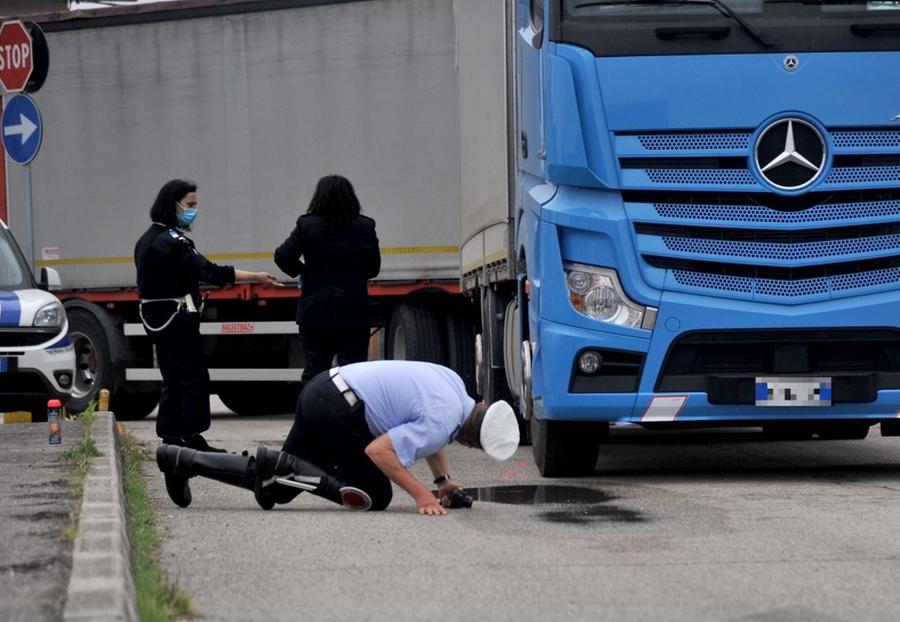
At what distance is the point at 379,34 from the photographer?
16.5m

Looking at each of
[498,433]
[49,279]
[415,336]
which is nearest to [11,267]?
[49,279]

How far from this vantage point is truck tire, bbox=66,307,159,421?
1806 cm

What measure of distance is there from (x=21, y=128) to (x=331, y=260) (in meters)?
4.36

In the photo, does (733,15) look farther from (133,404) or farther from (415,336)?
(133,404)

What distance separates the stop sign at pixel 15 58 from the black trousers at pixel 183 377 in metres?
4.22

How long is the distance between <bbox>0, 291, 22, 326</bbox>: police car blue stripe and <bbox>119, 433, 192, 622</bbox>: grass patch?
458 centimetres

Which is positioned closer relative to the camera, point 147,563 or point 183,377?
point 147,563

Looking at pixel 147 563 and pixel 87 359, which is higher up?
pixel 147 563

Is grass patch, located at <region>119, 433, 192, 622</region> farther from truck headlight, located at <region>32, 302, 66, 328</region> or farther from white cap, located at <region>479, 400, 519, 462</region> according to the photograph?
truck headlight, located at <region>32, 302, 66, 328</region>

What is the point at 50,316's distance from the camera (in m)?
15.1

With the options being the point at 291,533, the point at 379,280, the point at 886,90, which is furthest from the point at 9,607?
the point at 379,280

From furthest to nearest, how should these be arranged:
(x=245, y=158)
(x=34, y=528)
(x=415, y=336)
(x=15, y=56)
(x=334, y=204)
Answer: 1. (x=245, y=158)
2. (x=415, y=336)
3. (x=15, y=56)
4. (x=334, y=204)
5. (x=34, y=528)

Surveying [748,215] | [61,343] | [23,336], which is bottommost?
[61,343]

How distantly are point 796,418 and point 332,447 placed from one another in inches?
101
